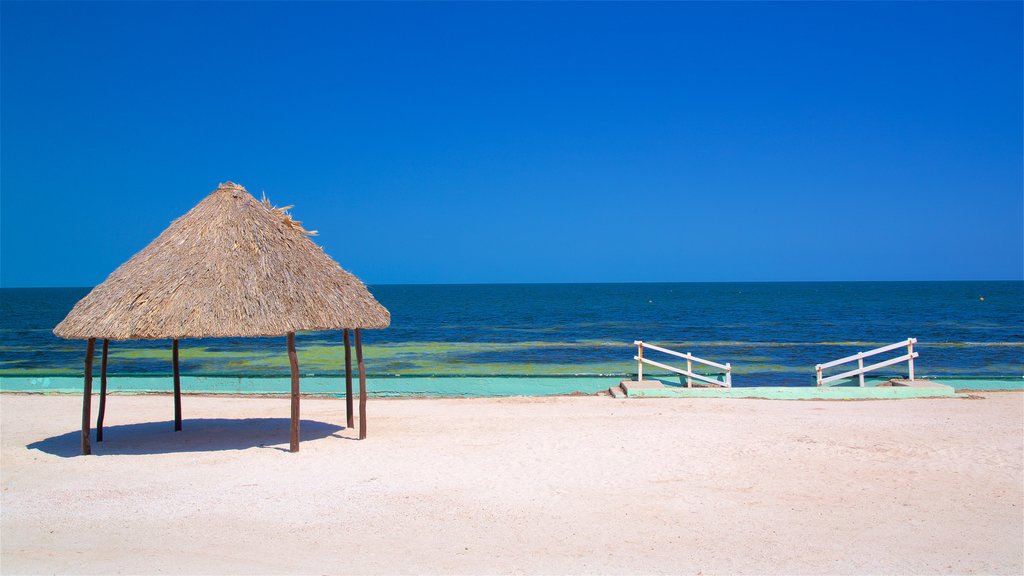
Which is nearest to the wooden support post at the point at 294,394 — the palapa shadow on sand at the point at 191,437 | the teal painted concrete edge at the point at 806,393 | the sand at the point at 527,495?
the sand at the point at 527,495

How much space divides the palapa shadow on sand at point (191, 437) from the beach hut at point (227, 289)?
2.42ft

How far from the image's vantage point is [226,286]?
909 centimetres

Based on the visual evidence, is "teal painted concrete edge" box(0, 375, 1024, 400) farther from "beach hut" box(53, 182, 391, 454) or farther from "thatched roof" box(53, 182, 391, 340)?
"thatched roof" box(53, 182, 391, 340)

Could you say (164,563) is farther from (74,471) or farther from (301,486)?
(74,471)

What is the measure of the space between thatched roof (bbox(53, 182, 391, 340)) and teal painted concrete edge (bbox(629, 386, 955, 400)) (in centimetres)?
666

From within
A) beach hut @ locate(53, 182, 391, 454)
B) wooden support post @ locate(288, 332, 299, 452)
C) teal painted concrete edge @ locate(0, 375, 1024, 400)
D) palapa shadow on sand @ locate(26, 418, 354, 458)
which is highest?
beach hut @ locate(53, 182, 391, 454)

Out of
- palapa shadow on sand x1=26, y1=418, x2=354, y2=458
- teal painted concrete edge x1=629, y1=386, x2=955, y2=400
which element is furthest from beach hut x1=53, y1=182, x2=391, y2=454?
teal painted concrete edge x1=629, y1=386, x2=955, y2=400

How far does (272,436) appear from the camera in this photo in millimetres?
11047

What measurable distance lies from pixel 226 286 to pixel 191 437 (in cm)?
322

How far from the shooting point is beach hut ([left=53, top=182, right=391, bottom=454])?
28.9 ft

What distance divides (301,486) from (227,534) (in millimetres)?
1592

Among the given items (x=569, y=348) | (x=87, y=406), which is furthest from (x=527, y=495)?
(x=569, y=348)

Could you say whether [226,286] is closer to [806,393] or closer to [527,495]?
[527,495]

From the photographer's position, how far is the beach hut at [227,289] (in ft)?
28.9
